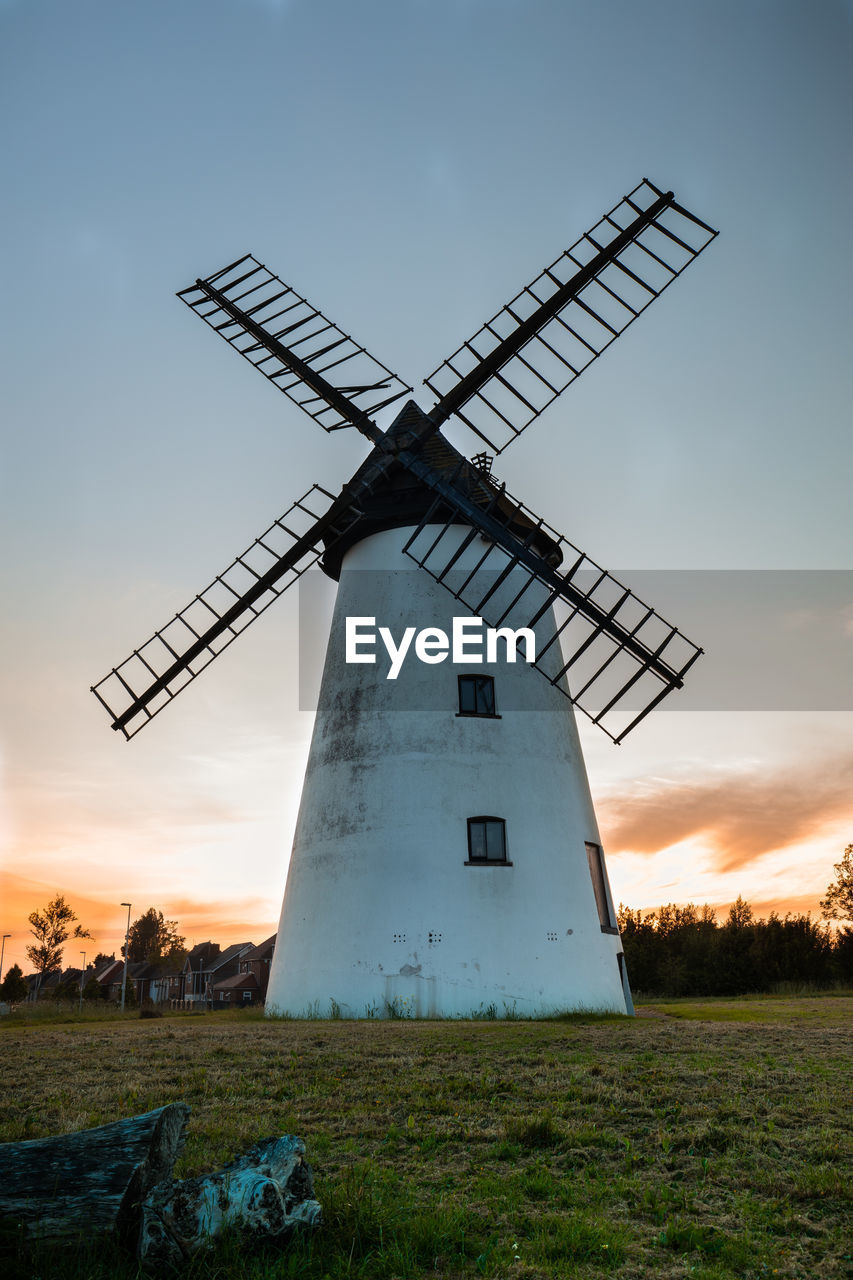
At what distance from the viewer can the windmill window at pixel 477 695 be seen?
16.2 m

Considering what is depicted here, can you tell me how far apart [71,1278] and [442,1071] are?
16.6 ft

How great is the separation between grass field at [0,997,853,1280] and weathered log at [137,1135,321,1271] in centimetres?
9

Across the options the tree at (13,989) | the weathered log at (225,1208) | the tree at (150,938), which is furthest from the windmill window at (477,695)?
the tree at (150,938)

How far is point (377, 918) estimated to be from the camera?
14.7m

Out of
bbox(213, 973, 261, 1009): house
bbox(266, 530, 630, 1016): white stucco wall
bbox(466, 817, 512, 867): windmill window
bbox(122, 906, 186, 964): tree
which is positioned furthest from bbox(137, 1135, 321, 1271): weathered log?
bbox(122, 906, 186, 964): tree

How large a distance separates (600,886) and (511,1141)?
1127cm

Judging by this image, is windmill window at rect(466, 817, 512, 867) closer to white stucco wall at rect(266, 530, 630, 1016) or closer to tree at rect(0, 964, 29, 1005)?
white stucco wall at rect(266, 530, 630, 1016)

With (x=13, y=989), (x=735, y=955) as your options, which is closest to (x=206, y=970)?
(x=13, y=989)

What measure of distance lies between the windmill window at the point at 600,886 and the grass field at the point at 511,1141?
218 inches

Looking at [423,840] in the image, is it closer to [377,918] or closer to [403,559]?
[377,918]

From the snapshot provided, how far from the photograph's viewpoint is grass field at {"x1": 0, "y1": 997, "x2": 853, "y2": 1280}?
12.5ft

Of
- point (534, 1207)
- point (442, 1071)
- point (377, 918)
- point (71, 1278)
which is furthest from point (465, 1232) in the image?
point (377, 918)

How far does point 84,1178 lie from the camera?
12.3ft

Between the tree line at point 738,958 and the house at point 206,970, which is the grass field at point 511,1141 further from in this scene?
the house at point 206,970
